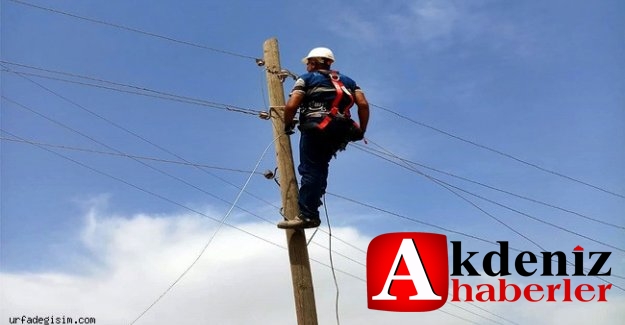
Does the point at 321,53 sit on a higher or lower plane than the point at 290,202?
higher

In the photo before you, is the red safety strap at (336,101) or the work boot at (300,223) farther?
the work boot at (300,223)

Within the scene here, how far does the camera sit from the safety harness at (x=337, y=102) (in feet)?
25.4

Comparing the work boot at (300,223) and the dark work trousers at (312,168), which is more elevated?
the dark work trousers at (312,168)

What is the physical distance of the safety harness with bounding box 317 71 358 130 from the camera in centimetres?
775

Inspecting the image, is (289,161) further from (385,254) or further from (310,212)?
(385,254)

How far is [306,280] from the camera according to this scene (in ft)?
26.1

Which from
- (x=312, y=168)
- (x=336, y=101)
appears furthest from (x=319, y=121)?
(x=312, y=168)

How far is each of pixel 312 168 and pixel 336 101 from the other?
733mm

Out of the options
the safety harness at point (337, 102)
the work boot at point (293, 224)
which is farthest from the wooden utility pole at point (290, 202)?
the safety harness at point (337, 102)

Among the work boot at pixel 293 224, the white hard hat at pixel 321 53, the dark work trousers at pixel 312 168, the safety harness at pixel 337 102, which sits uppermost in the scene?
the white hard hat at pixel 321 53

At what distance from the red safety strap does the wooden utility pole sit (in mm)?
787

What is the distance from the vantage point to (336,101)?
781 cm

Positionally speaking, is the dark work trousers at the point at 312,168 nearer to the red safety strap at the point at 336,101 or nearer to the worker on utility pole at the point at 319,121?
the worker on utility pole at the point at 319,121

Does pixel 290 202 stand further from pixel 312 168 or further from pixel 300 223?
pixel 312 168
